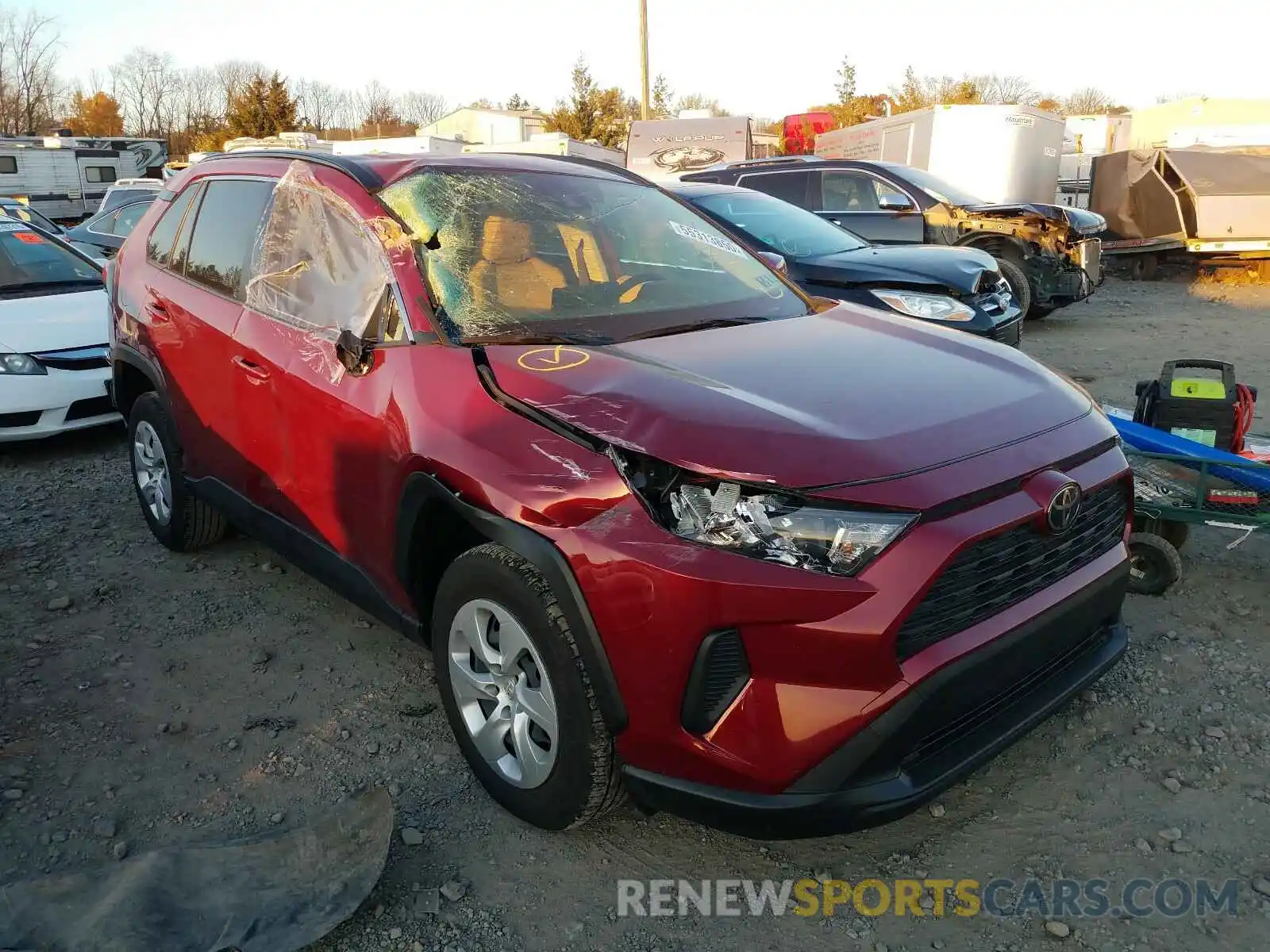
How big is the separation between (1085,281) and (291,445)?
32.1ft

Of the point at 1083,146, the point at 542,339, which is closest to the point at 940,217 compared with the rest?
the point at 542,339

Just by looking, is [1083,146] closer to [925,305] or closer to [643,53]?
[643,53]

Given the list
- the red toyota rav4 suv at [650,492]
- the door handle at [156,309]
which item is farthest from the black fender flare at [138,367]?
the red toyota rav4 suv at [650,492]

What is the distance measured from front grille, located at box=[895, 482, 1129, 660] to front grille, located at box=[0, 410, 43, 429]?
5.77 metres

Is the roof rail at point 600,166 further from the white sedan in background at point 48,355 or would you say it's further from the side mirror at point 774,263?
the white sedan in background at point 48,355

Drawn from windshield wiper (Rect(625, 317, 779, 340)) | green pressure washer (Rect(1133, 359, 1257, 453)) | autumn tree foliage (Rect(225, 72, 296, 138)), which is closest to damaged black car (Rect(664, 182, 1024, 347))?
green pressure washer (Rect(1133, 359, 1257, 453))

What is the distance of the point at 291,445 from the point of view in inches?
127

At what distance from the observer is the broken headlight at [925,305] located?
6438 mm

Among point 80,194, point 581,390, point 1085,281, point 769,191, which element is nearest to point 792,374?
point 581,390

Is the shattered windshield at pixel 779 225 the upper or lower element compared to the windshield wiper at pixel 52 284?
upper

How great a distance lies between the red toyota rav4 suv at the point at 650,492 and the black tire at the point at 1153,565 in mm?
1311

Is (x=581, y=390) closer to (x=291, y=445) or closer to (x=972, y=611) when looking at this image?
(x=972, y=611)

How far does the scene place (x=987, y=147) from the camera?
51.1 ft

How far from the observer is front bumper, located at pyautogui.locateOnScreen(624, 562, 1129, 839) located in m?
2.06
